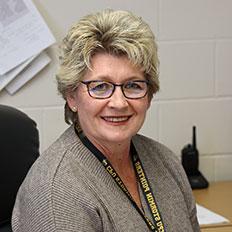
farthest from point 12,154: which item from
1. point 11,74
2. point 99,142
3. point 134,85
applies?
point 11,74

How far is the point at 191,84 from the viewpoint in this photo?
2.36m

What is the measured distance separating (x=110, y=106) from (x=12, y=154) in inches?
12.9

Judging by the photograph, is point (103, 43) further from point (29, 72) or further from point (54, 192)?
point (29, 72)

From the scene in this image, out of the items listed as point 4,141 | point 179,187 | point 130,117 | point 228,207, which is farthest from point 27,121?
point 228,207

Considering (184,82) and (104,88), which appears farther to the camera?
(184,82)

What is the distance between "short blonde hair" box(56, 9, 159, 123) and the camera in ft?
4.38

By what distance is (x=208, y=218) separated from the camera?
1.98 m

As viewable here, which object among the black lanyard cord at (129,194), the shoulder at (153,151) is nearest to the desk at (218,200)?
the shoulder at (153,151)

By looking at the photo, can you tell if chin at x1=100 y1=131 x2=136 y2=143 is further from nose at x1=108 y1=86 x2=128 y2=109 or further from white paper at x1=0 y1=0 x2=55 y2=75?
white paper at x1=0 y1=0 x2=55 y2=75

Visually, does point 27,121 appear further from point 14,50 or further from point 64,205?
point 14,50

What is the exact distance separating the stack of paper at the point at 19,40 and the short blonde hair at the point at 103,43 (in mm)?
777

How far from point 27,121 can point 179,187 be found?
1.55 ft

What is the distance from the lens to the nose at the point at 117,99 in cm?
134

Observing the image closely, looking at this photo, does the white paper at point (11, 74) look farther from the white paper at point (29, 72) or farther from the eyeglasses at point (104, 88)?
the eyeglasses at point (104, 88)
